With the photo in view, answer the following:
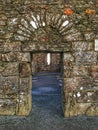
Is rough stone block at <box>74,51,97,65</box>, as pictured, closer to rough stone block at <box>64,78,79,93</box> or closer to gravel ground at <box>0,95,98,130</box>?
rough stone block at <box>64,78,79,93</box>

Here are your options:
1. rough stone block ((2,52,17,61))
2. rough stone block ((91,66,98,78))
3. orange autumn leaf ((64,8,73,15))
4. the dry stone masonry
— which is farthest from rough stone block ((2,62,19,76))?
rough stone block ((91,66,98,78))

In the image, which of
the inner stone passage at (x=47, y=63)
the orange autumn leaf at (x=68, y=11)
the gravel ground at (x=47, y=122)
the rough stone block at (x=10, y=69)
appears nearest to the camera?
the gravel ground at (x=47, y=122)

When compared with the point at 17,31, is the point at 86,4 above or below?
above

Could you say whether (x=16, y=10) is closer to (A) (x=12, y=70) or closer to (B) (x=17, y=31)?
(B) (x=17, y=31)

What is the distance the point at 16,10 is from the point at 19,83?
163cm

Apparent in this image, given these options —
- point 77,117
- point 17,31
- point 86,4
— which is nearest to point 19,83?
point 17,31

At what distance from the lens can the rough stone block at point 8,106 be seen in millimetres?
5492

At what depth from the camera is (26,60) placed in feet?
18.1

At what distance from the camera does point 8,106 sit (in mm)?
5496

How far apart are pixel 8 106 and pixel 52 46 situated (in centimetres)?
167

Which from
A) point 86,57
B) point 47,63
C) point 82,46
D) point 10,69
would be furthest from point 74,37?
point 47,63

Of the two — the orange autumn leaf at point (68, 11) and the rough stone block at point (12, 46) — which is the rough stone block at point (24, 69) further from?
the orange autumn leaf at point (68, 11)

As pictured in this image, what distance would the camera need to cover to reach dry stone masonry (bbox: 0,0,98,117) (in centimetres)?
539

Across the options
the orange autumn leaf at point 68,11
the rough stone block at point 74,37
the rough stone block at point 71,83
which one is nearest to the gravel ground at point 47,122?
the rough stone block at point 71,83
